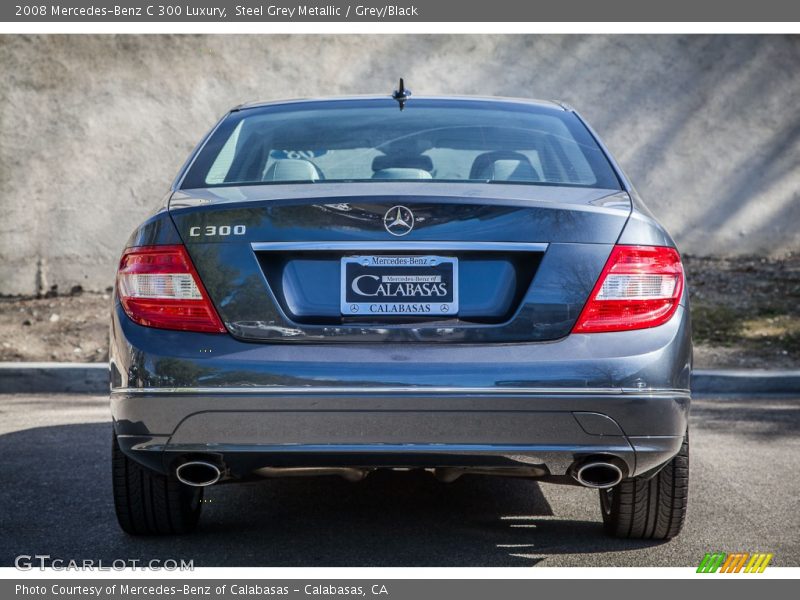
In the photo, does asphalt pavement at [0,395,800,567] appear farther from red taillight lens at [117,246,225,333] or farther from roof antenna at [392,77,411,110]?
roof antenna at [392,77,411,110]

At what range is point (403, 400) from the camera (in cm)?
281

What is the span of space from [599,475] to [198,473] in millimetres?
1202

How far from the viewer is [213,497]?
4281 millimetres

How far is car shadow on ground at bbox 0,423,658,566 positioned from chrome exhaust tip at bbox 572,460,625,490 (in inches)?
17.2

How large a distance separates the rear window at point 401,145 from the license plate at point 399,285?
1.96 ft

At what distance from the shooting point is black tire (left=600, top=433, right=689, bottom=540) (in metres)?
3.38

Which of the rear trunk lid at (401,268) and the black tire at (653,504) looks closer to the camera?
the rear trunk lid at (401,268)

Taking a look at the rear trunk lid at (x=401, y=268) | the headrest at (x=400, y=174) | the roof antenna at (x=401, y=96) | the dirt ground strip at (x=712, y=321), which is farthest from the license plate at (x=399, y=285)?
the dirt ground strip at (x=712, y=321)

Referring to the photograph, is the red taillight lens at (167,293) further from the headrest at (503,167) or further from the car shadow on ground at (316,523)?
the headrest at (503,167)

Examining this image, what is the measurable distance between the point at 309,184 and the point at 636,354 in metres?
1.12

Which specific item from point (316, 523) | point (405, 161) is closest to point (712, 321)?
point (405, 161)

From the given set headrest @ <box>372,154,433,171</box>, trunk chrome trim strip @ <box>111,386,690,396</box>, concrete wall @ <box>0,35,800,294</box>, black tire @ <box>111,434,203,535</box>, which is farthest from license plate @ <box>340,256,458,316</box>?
concrete wall @ <box>0,35,800,294</box>

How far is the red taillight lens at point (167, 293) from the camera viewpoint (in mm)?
2930

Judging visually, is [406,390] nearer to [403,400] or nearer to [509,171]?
[403,400]
